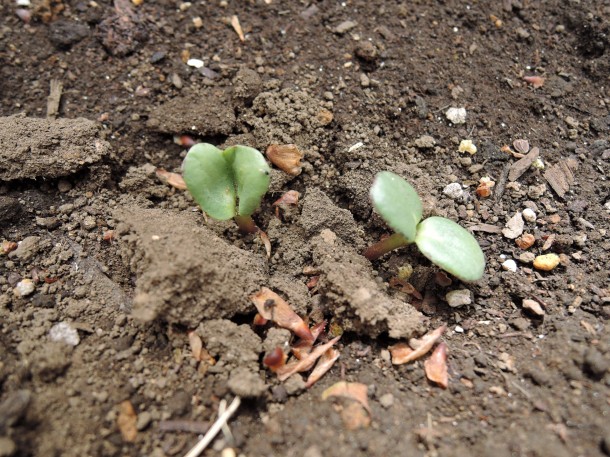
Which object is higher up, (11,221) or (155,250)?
(155,250)

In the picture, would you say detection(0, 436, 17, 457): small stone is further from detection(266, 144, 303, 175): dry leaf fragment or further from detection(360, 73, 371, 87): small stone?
detection(360, 73, 371, 87): small stone

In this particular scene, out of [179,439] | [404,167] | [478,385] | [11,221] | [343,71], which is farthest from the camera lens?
[343,71]

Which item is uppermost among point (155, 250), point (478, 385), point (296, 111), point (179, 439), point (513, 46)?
point (513, 46)

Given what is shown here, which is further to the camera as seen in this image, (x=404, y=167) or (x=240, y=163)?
(x=404, y=167)

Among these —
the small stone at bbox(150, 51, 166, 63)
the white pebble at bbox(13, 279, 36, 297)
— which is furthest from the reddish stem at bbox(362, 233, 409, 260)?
the small stone at bbox(150, 51, 166, 63)

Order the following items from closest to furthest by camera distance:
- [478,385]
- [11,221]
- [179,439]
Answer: [179,439], [478,385], [11,221]

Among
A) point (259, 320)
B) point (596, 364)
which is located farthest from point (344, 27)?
point (596, 364)

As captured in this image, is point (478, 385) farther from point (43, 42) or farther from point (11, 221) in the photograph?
point (43, 42)

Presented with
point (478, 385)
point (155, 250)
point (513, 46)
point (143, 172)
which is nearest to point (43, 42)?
point (143, 172)

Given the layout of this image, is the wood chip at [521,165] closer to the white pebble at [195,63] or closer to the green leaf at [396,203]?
the green leaf at [396,203]
